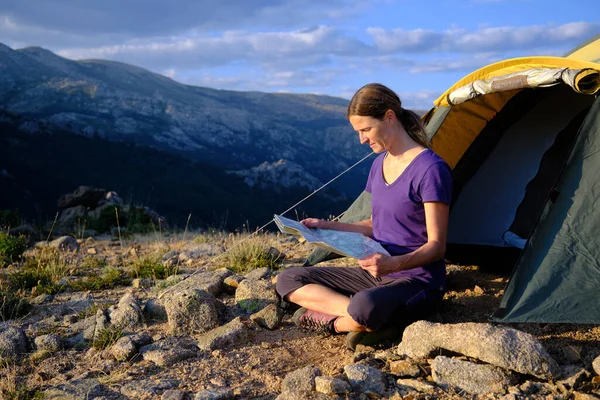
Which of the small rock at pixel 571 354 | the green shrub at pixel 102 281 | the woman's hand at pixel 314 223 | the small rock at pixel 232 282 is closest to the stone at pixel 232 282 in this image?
the small rock at pixel 232 282

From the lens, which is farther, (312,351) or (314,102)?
(314,102)

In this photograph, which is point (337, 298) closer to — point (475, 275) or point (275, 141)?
point (475, 275)

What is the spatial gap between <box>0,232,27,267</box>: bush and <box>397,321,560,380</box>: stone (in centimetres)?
592

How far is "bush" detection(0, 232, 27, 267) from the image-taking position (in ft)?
24.8

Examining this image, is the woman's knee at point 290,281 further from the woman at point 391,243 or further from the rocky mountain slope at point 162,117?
the rocky mountain slope at point 162,117

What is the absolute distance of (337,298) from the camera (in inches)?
155

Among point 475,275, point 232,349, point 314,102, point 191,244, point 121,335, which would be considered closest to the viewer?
point 232,349

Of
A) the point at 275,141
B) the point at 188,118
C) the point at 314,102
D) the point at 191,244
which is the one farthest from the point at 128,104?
the point at 191,244

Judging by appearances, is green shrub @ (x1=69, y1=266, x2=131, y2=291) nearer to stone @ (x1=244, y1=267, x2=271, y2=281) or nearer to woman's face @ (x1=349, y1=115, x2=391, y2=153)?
stone @ (x1=244, y1=267, x2=271, y2=281)

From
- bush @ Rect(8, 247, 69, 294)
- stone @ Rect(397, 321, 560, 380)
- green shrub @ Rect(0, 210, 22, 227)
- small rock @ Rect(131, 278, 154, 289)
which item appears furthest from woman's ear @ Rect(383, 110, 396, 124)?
green shrub @ Rect(0, 210, 22, 227)

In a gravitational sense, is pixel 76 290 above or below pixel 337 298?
below

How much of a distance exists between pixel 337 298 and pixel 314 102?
11792 cm

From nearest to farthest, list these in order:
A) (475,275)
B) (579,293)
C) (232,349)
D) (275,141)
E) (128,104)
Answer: (579,293)
(232,349)
(475,275)
(128,104)
(275,141)

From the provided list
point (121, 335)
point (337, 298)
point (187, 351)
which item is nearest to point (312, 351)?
point (337, 298)
